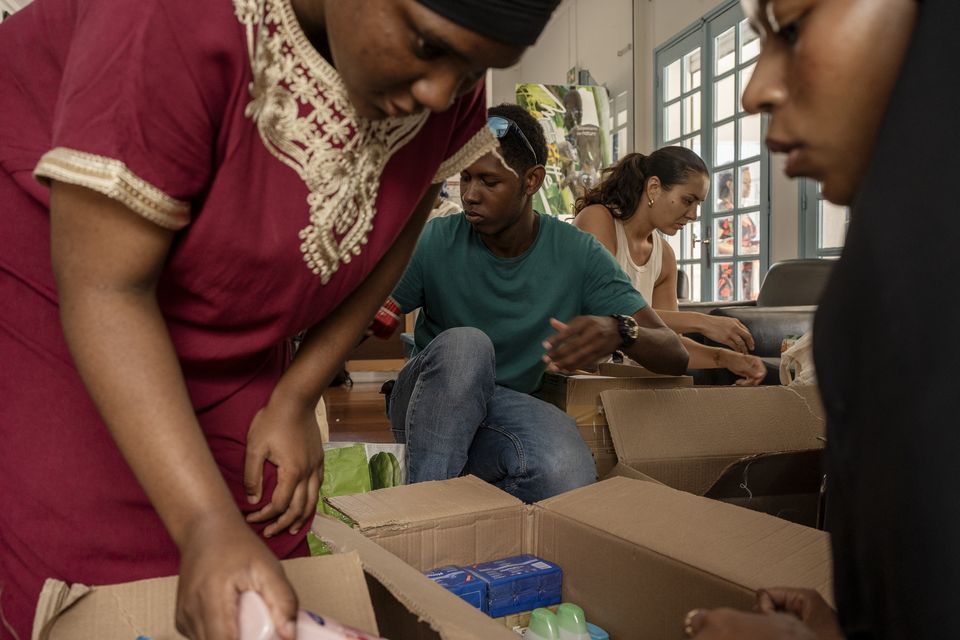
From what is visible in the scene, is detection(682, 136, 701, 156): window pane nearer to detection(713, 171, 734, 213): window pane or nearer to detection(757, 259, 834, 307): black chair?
detection(713, 171, 734, 213): window pane

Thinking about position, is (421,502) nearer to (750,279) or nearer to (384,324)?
(384,324)

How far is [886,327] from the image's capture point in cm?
36

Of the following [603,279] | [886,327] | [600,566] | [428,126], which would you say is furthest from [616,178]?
[886,327]

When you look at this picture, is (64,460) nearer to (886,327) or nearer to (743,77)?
(886,327)

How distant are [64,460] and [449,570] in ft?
2.03

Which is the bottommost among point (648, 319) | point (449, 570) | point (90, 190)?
point (449, 570)

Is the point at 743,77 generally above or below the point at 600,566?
above

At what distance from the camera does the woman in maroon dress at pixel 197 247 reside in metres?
0.49

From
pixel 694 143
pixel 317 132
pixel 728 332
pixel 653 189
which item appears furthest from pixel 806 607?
pixel 694 143

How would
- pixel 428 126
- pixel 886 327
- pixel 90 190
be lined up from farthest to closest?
pixel 428 126 → pixel 90 190 → pixel 886 327

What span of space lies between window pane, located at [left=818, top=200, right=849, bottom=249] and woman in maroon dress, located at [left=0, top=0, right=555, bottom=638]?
3.49m

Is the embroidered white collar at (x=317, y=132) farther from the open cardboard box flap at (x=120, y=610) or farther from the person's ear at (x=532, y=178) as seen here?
the person's ear at (x=532, y=178)

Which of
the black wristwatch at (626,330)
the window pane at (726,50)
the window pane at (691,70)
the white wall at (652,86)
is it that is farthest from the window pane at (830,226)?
the black wristwatch at (626,330)

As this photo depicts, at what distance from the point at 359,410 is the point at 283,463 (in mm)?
3062
